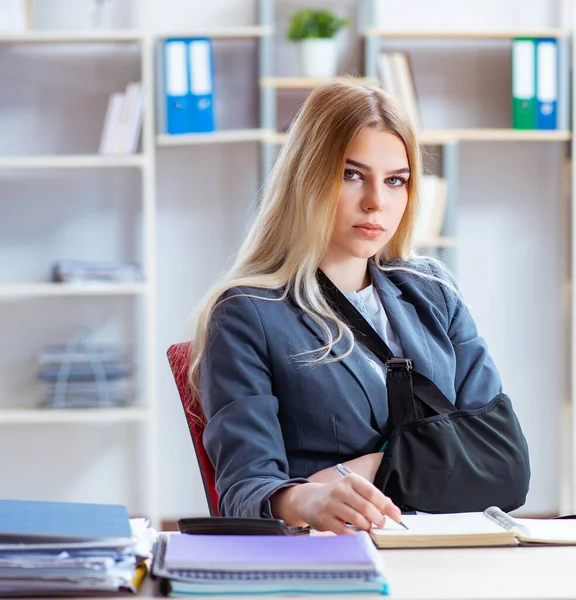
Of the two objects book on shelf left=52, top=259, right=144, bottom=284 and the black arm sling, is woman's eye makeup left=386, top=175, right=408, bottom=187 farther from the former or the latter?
book on shelf left=52, top=259, right=144, bottom=284

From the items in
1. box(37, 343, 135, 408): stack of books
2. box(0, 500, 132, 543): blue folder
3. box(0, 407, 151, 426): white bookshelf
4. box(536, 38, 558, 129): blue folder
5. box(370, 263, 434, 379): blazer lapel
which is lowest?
box(0, 407, 151, 426): white bookshelf

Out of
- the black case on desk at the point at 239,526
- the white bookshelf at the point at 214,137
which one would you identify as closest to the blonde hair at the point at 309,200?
the black case on desk at the point at 239,526

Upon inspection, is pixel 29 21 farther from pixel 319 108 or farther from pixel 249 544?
pixel 249 544

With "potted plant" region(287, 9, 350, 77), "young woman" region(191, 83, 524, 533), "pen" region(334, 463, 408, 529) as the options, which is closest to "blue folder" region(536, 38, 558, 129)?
"potted plant" region(287, 9, 350, 77)

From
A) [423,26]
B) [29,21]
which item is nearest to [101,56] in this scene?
[29,21]

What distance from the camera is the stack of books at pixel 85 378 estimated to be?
375 cm

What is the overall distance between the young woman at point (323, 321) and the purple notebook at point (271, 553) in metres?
0.38

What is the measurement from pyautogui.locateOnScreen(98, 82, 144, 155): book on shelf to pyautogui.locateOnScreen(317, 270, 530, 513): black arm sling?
7.51 ft

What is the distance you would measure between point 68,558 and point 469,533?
0.50 m

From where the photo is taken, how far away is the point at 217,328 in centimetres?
173

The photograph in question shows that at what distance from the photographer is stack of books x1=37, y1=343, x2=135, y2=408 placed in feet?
12.3

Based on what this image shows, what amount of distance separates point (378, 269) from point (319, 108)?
331 millimetres

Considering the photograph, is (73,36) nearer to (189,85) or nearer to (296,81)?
(189,85)

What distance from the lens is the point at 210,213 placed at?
161 inches
